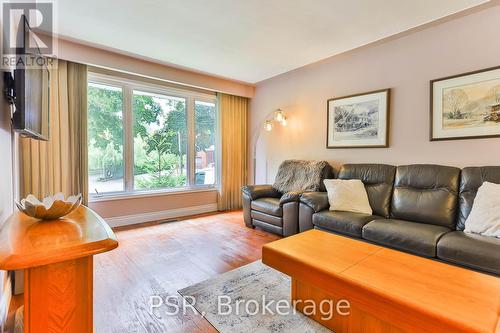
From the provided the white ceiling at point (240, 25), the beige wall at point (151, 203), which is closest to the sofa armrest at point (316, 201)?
the white ceiling at point (240, 25)

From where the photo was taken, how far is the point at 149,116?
412 centimetres

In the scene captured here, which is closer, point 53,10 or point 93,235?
point 93,235

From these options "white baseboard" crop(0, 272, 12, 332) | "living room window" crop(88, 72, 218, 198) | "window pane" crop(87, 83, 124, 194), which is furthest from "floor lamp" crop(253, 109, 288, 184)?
"white baseboard" crop(0, 272, 12, 332)

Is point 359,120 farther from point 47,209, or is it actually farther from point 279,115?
point 47,209

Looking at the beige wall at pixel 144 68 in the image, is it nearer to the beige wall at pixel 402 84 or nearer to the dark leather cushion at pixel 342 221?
the beige wall at pixel 402 84

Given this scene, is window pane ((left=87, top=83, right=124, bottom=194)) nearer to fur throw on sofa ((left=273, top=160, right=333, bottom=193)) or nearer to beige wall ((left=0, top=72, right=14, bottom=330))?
beige wall ((left=0, top=72, right=14, bottom=330))

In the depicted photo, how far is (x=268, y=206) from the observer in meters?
3.40

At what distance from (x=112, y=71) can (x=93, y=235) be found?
338 cm

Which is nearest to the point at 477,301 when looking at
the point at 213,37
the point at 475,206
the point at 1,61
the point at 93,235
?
the point at 475,206

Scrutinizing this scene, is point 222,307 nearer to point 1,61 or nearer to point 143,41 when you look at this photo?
point 1,61

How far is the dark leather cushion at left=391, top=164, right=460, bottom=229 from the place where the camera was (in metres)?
2.41

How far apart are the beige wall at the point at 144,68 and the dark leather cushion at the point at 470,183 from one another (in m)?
3.76

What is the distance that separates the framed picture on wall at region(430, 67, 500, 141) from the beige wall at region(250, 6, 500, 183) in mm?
73

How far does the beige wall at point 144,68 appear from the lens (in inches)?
123
